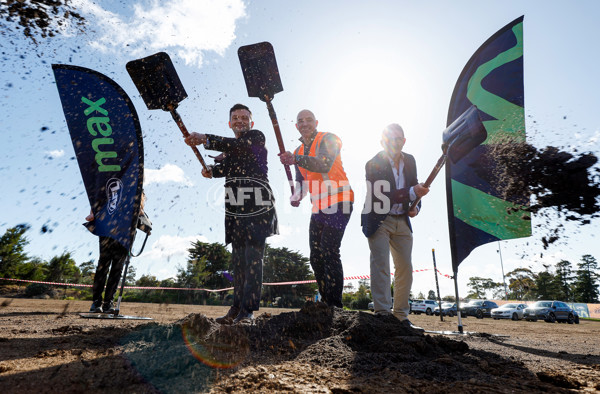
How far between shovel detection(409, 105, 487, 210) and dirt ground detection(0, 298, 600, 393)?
199 centimetres

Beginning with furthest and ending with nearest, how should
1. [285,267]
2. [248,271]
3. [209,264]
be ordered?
1. [285,267]
2. [209,264]
3. [248,271]

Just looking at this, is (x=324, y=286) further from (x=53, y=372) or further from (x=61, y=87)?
(x=61, y=87)

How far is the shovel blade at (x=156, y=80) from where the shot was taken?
140 inches

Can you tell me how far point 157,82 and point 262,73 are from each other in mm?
1209

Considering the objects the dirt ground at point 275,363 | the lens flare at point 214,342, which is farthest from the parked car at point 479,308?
the lens flare at point 214,342

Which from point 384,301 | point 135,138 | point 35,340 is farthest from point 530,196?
point 135,138

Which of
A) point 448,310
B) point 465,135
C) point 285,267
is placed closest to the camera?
point 465,135

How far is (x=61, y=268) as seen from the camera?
64.3 feet

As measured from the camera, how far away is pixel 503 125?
13.6 ft

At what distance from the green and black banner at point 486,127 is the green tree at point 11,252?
1970 cm

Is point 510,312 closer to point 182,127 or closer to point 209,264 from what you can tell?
point 182,127

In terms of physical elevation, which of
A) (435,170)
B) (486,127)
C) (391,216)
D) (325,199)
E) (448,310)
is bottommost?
(448,310)

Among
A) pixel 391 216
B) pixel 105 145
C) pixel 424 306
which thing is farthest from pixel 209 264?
pixel 391 216

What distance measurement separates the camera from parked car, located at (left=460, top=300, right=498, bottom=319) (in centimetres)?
1995
